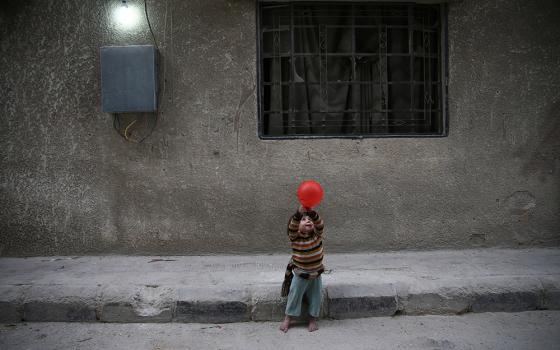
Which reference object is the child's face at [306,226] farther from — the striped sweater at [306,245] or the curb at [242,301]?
the curb at [242,301]

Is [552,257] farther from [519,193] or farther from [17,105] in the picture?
[17,105]

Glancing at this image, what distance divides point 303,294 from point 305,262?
0.34 m

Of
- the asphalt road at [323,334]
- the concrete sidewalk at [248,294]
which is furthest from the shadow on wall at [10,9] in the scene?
the asphalt road at [323,334]

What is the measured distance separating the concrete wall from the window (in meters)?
0.23

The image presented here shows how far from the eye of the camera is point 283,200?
5.19 m

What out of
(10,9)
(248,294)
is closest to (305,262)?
(248,294)

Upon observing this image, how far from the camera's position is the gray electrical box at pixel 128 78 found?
15.9 feet

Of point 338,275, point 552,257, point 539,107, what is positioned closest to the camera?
point 338,275

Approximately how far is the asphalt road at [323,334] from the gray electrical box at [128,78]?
2.24 metres

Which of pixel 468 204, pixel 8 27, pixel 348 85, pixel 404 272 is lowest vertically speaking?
pixel 404 272

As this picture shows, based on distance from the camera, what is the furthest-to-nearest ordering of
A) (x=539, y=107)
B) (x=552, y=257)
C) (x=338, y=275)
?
1. (x=539, y=107)
2. (x=552, y=257)
3. (x=338, y=275)

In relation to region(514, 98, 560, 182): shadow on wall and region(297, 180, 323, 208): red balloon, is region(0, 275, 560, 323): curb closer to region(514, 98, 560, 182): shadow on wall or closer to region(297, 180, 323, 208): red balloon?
region(297, 180, 323, 208): red balloon

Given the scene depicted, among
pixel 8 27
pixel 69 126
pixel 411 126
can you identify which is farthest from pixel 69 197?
pixel 411 126

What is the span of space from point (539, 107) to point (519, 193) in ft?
3.33
